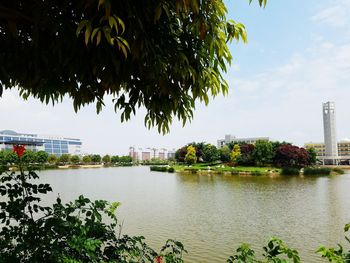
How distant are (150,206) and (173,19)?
1464 cm

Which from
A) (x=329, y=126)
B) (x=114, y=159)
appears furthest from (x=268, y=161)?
(x=114, y=159)

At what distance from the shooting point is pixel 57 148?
134 m

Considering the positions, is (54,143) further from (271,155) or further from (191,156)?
(271,155)

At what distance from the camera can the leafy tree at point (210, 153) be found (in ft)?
239

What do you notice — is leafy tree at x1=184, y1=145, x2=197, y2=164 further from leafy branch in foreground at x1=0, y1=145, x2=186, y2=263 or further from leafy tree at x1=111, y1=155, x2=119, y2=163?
leafy branch in foreground at x1=0, y1=145, x2=186, y2=263

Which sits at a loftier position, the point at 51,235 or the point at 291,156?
the point at 291,156

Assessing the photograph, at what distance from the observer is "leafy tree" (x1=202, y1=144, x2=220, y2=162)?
2867 inches

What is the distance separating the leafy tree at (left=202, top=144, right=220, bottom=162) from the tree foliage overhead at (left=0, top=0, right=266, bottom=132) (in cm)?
7070

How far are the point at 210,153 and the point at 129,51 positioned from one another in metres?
72.0

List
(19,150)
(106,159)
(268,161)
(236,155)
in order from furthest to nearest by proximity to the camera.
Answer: (106,159)
(236,155)
(268,161)
(19,150)

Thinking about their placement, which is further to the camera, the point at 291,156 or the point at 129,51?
the point at 291,156

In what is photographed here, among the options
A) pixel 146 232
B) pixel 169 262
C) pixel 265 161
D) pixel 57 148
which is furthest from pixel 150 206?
pixel 57 148

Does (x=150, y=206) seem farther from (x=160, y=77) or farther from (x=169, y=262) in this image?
(x=160, y=77)

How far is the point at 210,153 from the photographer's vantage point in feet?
241
